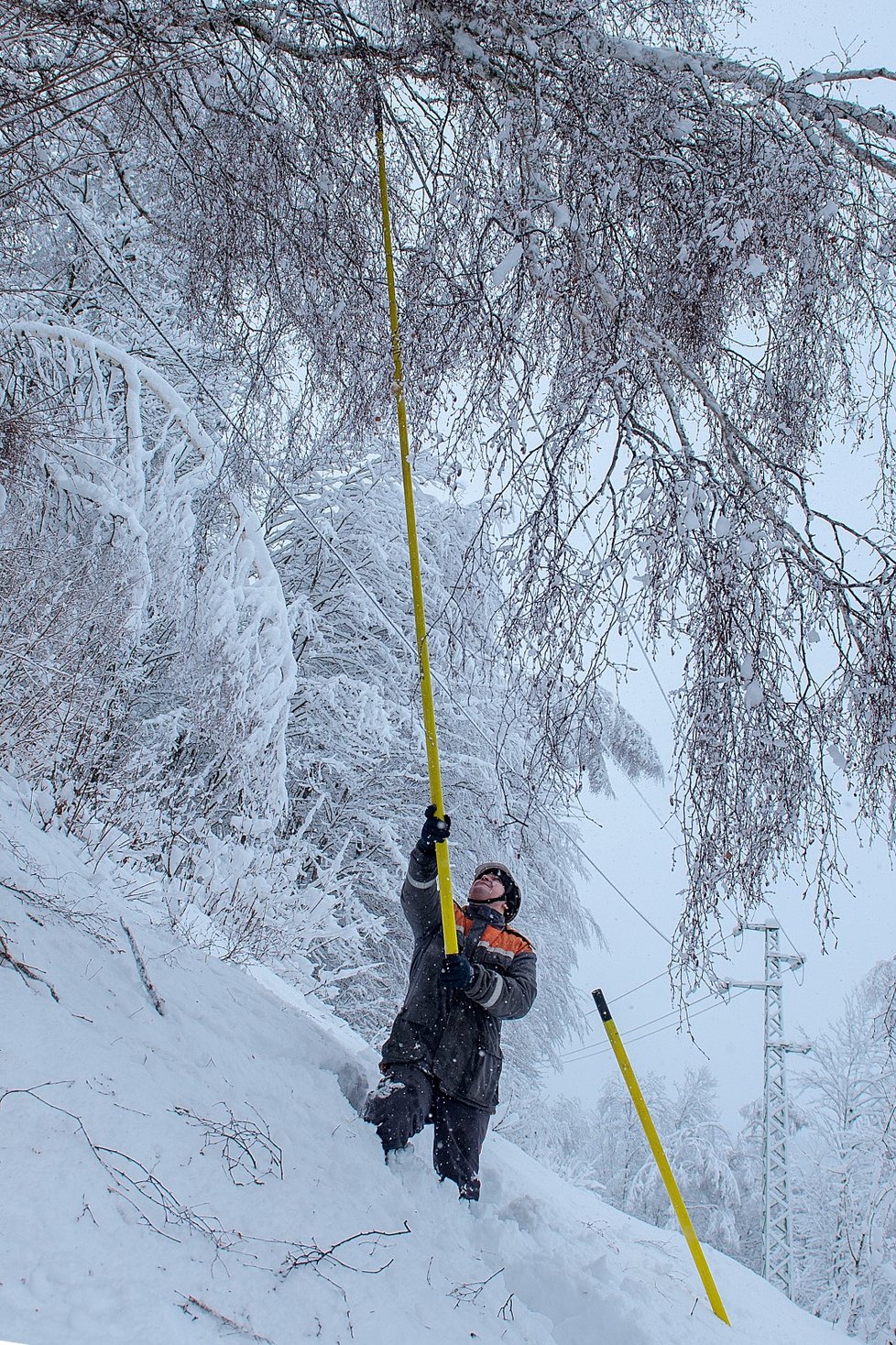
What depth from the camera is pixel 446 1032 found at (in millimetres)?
3125

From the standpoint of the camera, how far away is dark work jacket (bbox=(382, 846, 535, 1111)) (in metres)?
3.03

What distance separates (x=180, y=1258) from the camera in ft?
5.50

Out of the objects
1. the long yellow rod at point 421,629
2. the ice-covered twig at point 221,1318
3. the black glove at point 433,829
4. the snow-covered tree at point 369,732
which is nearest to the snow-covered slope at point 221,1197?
the ice-covered twig at point 221,1318

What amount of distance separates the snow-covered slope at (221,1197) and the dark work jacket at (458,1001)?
0.92ft

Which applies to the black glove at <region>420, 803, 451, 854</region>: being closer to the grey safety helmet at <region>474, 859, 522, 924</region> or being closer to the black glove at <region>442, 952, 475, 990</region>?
the black glove at <region>442, 952, 475, 990</region>

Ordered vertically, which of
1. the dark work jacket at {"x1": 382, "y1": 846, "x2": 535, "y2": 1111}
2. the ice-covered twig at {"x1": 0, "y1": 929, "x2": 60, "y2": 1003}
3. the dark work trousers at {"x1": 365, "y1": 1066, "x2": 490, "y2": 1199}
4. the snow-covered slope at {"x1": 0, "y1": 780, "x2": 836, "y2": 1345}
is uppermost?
the dark work jacket at {"x1": 382, "y1": 846, "x2": 535, "y2": 1111}

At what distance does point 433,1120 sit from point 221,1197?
1.24 meters

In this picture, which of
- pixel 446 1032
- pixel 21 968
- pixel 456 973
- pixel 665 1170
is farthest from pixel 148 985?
pixel 665 1170

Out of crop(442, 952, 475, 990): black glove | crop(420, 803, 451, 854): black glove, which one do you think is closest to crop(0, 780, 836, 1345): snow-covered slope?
crop(442, 952, 475, 990): black glove

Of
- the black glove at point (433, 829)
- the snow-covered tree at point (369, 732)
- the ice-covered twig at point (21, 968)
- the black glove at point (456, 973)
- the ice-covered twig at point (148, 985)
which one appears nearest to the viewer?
the ice-covered twig at point (21, 968)

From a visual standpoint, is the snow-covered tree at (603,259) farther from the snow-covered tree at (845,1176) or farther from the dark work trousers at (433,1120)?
the snow-covered tree at (845,1176)

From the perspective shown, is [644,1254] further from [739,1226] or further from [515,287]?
[739,1226]

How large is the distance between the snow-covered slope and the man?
0.12 meters

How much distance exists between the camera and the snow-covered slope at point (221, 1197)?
5.17 feet
